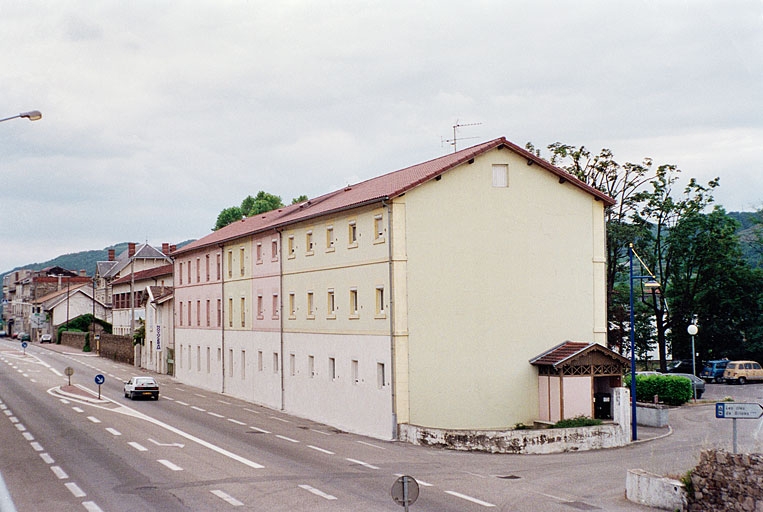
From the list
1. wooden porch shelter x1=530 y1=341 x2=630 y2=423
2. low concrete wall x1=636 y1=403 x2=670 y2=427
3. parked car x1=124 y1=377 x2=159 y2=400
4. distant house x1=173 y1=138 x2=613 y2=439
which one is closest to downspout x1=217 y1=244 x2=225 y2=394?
parked car x1=124 y1=377 x2=159 y2=400

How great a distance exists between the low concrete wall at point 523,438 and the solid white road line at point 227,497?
11803 mm

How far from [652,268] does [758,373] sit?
10.4 m

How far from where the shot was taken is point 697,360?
2724 inches

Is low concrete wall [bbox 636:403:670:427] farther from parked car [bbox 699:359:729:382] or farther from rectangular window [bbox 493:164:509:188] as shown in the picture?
parked car [bbox 699:359:729:382]

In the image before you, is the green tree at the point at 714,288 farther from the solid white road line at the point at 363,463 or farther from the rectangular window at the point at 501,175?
the solid white road line at the point at 363,463

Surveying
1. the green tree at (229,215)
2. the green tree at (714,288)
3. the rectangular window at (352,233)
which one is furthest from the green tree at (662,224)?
the green tree at (229,215)

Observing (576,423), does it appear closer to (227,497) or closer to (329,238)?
(329,238)

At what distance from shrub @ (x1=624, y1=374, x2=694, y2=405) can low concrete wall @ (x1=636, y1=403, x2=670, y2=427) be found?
647 cm

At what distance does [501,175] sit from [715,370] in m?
35.4

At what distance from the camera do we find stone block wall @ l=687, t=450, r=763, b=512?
18.7 m

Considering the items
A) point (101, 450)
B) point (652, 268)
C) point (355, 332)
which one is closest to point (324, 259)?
point (355, 332)

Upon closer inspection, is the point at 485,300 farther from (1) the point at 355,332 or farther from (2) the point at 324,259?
(2) the point at 324,259

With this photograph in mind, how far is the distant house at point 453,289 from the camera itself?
1355 inches

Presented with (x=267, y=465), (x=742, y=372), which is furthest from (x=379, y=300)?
(x=742, y=372)
